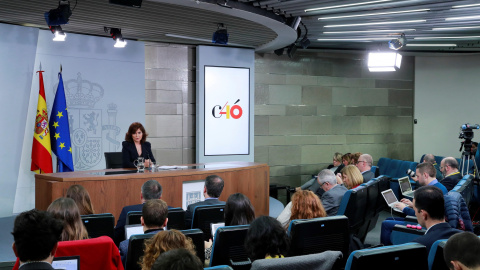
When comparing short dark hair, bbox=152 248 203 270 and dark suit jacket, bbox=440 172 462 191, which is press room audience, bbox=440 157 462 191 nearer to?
dark suit jacket, bbox=440 172 462 191

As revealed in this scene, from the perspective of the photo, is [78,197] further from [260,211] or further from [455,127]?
[455,127]

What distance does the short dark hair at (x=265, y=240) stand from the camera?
9.30 ft

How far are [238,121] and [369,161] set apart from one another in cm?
304

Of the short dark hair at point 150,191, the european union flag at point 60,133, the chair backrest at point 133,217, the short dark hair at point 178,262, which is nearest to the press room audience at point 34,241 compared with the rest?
the short dark hair at point 178,262

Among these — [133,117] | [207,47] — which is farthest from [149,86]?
[207,47]

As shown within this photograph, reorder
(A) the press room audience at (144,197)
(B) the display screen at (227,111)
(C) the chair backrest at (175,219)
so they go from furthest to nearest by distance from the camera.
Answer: (B) the display screen at (227,111), (A) the press room audience at (144,197), (C) the chair backrest at (175,219)

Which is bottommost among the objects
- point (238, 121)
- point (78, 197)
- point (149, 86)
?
point (78, 197)

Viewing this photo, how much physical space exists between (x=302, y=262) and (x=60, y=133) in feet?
19.9

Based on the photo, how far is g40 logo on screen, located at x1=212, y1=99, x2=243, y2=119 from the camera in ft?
31.6

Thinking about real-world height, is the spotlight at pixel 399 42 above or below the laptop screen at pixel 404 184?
Answer: above

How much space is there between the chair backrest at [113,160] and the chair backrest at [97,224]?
3.53m

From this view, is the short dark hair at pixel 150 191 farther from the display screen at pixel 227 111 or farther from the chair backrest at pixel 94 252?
the display screen at pixel 227 111

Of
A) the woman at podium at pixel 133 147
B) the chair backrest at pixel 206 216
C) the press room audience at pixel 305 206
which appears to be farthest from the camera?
the woman at podium at pixel 133 147

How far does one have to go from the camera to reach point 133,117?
8.98m
